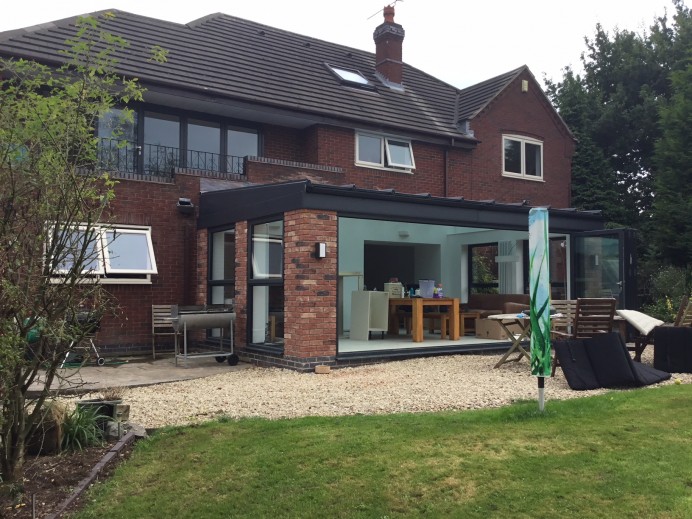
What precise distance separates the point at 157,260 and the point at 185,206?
3.71 feet

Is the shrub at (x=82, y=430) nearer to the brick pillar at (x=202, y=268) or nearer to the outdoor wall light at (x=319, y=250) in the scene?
the outdoor wall light at (x=319, y=250)

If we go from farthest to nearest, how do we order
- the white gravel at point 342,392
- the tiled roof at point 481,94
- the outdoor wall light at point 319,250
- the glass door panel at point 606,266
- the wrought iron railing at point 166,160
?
the tiled roof at point 481,94
the wrought iron railing at point 166,160
the glass door panel at point 606,266
the outdoor wall light at point 319,250
the white gravel at point 342,392

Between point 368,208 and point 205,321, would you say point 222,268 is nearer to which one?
point 205,321

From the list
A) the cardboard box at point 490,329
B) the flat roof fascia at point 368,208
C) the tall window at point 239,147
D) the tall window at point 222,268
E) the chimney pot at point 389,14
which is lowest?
the cardboard box at point 490,329

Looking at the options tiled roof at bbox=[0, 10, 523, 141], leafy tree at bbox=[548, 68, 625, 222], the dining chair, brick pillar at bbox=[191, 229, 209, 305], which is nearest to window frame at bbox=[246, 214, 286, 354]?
brick pillar at bbox=[191, 229, 209, 305]

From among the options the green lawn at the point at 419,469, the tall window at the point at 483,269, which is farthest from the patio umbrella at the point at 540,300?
the tall window at the point at 483,269

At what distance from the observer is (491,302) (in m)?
14.1

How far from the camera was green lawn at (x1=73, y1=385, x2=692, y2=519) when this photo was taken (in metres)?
3.54

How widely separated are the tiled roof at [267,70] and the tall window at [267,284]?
14.3 ft

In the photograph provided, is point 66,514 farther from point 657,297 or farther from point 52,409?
point 657,297

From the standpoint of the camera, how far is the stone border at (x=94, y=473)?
3.68m

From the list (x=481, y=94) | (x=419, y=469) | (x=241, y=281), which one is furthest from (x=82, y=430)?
(x=481, y=94)

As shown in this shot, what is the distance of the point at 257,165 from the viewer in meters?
13.0

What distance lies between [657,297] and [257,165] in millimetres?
10735
